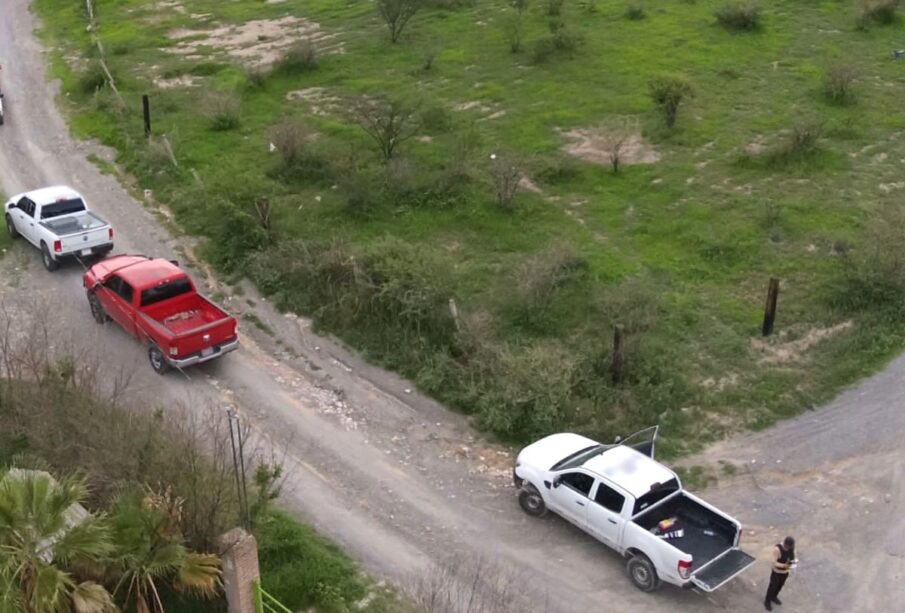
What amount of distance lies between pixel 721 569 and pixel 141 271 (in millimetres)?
12785

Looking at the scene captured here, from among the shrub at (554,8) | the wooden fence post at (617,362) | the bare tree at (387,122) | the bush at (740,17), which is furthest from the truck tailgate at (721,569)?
the shrub at (554,8)

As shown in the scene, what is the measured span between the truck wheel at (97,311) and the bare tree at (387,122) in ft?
30.3

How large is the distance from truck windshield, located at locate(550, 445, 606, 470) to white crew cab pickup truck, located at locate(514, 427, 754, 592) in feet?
0.05

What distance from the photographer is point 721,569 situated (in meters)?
15.4

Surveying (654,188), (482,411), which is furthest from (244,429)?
(654,188)

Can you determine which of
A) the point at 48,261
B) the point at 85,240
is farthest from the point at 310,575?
the point at 48,261

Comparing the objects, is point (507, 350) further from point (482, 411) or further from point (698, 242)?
point (698, 242)

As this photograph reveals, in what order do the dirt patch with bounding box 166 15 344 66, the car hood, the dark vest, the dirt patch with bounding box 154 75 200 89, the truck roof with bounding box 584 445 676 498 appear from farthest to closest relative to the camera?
the dirt patch with bounding box 166 15 344 66 < the dirt patch with bounding box 154 75 200 89 < the car hood < the truck roof with bounding box 584 445 676 498 < the dark vest

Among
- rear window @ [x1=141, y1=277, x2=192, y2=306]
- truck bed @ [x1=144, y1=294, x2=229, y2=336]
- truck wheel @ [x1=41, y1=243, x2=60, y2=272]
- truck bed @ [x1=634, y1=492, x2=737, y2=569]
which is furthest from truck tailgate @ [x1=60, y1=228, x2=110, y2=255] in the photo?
truck bed @ [x1=634, y1=492, x2=737, y2=569]

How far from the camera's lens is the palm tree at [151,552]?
43.3ft

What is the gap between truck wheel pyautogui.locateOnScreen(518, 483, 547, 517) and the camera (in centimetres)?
1727

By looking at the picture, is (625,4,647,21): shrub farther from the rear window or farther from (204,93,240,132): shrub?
the rear window

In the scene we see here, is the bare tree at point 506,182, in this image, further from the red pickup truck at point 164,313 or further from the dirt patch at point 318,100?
the red pickup truck at point 164,313

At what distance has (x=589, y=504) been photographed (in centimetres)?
1639
